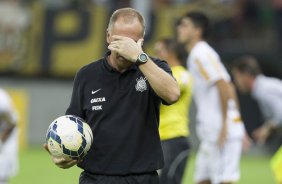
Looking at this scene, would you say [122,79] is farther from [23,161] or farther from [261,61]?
[261,61]

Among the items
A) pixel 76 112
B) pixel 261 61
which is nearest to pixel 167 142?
pixel 76 112

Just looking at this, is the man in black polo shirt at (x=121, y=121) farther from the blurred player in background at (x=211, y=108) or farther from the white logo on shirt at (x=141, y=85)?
the blurred player in background at (x=211, y=108)

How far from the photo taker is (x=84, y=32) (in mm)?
22438

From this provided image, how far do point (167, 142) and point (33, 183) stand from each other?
215 inches

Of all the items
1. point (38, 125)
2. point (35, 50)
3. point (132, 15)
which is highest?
point (132, 15)

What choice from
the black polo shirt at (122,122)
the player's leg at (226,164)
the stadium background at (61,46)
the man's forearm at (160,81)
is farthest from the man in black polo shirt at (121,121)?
the stadium background at (61,46)

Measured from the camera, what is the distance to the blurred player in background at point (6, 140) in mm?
9875

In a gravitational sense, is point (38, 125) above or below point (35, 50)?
below

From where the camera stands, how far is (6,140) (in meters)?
9.95

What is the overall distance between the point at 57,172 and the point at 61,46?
6209 millimetres

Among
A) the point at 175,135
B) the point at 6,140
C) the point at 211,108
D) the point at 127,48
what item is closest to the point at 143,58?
the point at 127,48

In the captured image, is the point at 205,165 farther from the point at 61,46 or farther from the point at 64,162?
the point at 61,46

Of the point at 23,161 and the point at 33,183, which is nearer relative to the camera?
the point at 33,183

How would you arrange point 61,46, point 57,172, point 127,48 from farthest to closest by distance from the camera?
point 61,46
point 57,172
point 127,48
